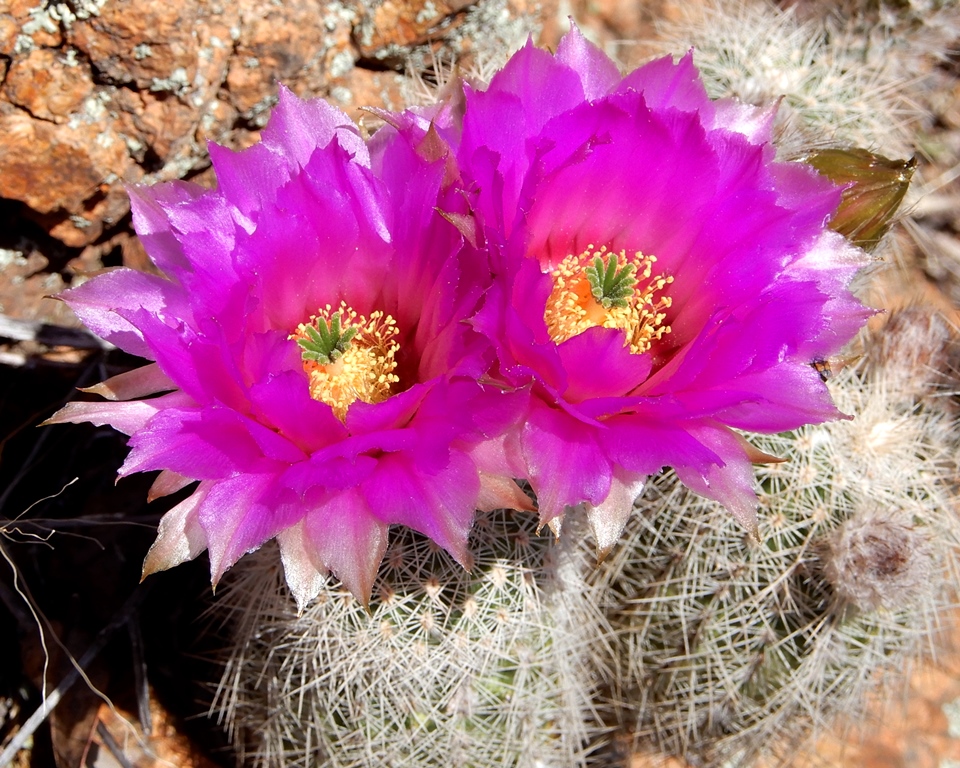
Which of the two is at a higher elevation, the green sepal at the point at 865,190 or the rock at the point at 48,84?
the rock at the point at 48,84

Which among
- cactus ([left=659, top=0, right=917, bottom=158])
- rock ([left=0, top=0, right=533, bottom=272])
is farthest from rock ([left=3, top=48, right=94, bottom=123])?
cactus ([left=659, top=0, right=917, bottom=158])

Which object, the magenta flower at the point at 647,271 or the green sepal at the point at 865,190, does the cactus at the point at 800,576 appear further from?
the magenta flower at the point at 647,271

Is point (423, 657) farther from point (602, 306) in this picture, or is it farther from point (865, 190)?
point (865, 190)

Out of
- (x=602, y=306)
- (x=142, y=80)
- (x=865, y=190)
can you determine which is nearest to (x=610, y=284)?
(x=602, y=306)

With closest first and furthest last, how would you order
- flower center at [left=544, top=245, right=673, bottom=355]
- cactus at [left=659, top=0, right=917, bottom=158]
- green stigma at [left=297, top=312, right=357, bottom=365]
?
green stigma at [left=297, top=312, right=357, bottom=365]
flower center at [left=544, top=245, right=673, bottom=355]
cactus at [left=659, top=0, right=917, bottom=158]

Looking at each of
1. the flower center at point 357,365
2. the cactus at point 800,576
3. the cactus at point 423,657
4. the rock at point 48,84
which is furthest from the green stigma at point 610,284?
the rock at point 48,84

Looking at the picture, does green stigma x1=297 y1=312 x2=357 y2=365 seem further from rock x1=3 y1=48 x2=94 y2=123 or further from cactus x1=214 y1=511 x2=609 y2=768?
rock x1=3 y1=48 x2=94 y2=123
